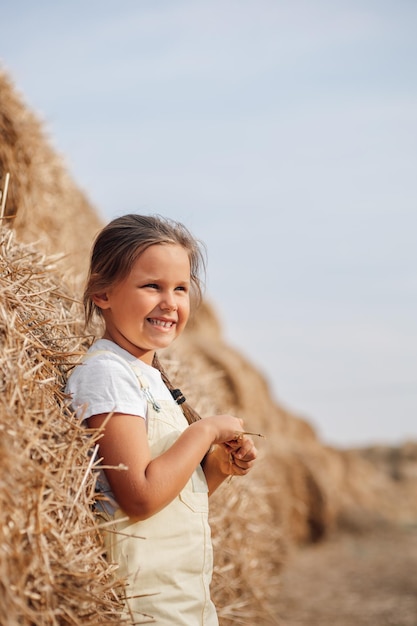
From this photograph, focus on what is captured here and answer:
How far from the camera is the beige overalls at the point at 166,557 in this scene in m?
2.04

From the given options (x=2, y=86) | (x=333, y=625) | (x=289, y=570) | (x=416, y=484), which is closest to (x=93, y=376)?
(x=2, y=86)

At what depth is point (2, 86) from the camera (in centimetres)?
475

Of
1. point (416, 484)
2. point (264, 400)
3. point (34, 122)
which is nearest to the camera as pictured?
point (34, 122)

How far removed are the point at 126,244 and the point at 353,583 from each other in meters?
4.69

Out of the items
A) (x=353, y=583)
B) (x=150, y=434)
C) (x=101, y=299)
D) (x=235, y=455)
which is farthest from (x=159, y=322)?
(x=353, y=583)

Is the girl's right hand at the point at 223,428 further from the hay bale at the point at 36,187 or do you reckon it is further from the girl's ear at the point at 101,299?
the hay bale at the point at 36,187

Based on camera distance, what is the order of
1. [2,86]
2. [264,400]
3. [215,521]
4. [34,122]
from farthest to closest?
[264,400] → [34,122] → [2,86] → [215,521]

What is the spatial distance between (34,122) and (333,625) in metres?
3.66

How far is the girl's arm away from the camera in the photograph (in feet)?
6.62

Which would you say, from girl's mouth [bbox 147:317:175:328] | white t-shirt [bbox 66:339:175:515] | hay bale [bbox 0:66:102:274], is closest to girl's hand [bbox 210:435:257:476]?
white t-shirt [bbox 66:339:175:515]

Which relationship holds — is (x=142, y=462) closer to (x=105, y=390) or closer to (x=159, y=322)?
(x=105, y=390)

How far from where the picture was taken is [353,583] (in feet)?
20.3

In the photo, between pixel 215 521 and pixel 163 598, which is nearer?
pixel 163 598

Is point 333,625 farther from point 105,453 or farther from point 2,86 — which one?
point 2,86
